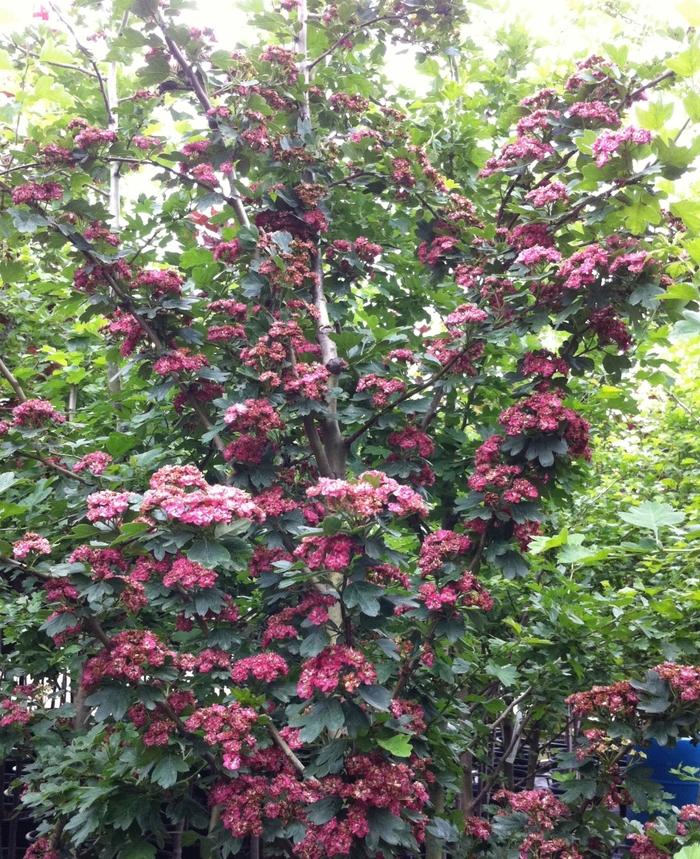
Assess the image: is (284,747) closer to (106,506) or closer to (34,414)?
(106,506)

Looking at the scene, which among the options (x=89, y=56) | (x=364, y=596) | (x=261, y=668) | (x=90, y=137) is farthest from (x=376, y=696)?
(x=89, y=56)

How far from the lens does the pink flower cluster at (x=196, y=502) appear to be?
2078 mm

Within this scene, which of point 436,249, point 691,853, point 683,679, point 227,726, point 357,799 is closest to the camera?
point 691,853

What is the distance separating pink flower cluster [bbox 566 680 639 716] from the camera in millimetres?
2516

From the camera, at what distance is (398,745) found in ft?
7.02

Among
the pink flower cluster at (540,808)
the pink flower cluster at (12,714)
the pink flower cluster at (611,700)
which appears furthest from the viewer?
the pink flower cluster at (12,714)

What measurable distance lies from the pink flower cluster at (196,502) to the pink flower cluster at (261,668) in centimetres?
46

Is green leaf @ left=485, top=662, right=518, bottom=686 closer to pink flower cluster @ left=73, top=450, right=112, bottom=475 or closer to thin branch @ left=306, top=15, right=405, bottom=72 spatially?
pink flower cluster @ left=73, top=450, right=112, bottom=475

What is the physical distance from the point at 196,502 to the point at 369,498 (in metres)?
0.47

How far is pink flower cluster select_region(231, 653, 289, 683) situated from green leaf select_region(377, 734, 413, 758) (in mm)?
388

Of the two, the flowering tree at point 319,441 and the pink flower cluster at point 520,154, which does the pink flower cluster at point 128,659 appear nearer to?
the flowering tree at point 319,441

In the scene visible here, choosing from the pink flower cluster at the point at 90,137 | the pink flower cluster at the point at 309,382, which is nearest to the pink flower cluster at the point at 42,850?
the pink flower cluster at the point at 309,382

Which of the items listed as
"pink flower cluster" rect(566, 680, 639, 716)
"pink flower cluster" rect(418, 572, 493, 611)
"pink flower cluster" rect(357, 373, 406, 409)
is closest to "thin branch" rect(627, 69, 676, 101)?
"pink flower cluster" rect(357, 373, 406, 409)

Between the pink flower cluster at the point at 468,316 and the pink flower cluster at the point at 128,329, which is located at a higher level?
the pink flower cluster at the point at 128,329
